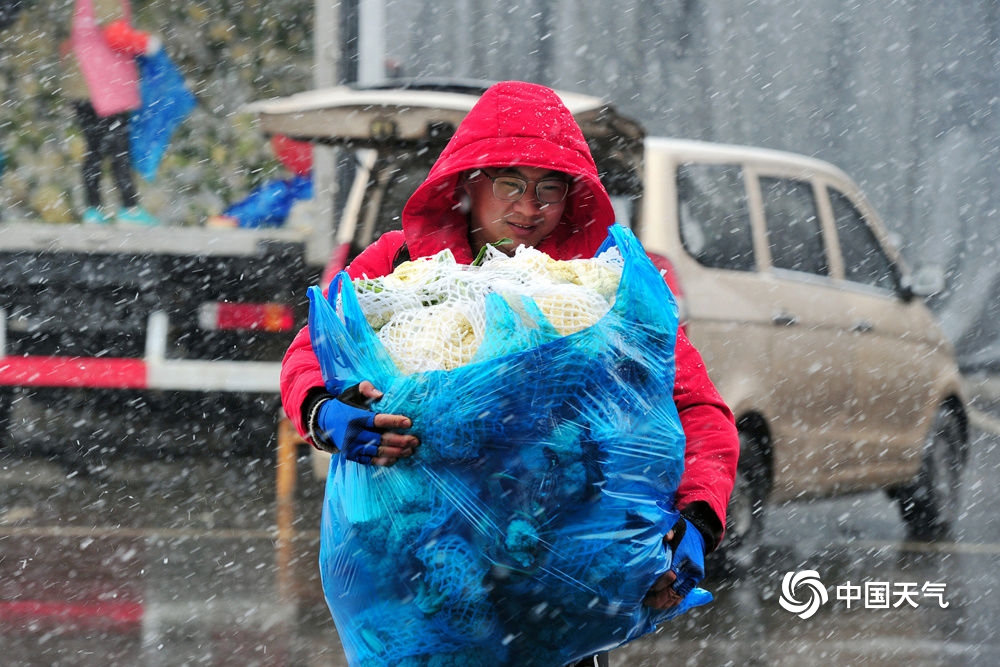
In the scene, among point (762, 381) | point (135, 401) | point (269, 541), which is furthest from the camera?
point (135, 401)

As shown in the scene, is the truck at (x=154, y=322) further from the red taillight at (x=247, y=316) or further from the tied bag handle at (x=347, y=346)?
the tied bag handle at (x=347, y=346)

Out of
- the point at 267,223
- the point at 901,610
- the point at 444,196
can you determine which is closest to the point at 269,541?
the point at 267,223

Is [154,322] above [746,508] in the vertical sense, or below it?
above

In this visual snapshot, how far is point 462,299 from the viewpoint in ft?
6.36

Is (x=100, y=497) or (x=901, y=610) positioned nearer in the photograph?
(x=901, y=610)

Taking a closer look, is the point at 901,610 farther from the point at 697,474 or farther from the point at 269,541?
the point at 697,474

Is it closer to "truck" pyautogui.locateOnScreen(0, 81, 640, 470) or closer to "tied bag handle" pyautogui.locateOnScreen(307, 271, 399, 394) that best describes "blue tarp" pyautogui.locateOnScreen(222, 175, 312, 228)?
"truck" pyautogui.locateOnScreen(0, 81, 640, 470)

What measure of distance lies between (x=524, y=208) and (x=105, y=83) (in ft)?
22.9

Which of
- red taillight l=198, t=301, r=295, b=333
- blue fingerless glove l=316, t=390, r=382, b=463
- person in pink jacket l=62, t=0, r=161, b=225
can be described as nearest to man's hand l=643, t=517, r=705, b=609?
blue fingerless glove l=316, t=390, r=382, b=463

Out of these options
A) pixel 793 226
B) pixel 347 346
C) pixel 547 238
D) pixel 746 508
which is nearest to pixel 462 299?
pixel 347 346

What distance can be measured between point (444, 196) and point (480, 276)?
56 cm

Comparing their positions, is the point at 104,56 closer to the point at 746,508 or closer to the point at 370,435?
the point at 746,508

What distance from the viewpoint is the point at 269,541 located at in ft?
21.8

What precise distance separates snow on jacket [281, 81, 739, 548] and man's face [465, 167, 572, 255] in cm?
4
